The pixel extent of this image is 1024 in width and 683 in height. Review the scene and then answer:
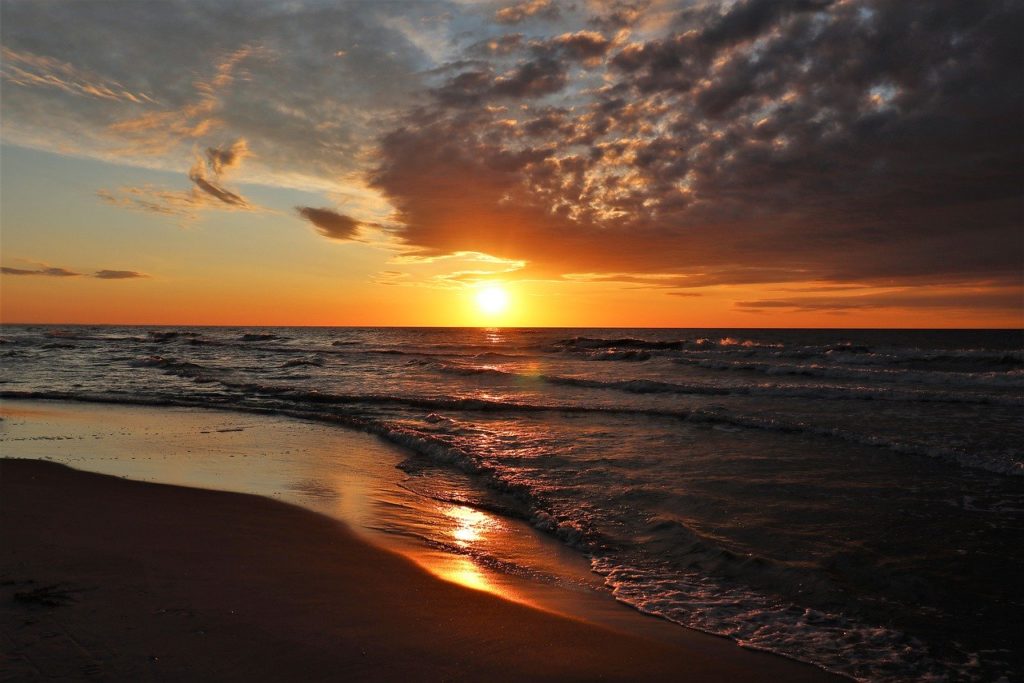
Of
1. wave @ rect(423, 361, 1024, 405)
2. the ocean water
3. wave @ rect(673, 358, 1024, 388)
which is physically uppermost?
wave @ rect(673, 358, 1024, 388)

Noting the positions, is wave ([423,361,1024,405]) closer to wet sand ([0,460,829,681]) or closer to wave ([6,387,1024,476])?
wave ([6,387,1024,476])

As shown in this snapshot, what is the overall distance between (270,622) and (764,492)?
6.95 metres

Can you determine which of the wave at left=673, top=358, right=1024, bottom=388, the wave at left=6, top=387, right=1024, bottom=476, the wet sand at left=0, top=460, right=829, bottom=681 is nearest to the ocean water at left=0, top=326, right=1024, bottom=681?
the wave at left=6, top=387, right=1024, bottom=476

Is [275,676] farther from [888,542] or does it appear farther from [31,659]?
[888,542]

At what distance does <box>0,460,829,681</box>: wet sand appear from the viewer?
368 centimetres

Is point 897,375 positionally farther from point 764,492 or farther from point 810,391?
point 764,492

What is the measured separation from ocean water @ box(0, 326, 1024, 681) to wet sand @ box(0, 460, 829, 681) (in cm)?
98

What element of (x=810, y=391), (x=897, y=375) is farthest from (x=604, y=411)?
(x=897, y=375)

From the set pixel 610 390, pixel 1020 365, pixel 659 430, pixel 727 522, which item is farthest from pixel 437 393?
pixel 1020 365

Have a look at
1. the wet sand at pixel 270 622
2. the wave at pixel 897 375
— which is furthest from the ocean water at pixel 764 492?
the wave at pixel 897 375

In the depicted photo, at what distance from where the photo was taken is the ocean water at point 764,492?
→ 4.89 meters

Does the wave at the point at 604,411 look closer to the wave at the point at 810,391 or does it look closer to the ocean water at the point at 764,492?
the ocean water at the point at 764,492

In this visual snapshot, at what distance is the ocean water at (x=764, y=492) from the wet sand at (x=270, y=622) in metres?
0.98

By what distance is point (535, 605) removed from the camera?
16.4 ft
